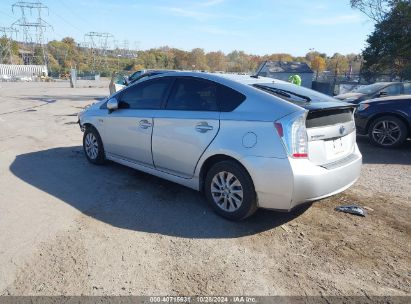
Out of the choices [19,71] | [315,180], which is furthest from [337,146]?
[19,71]

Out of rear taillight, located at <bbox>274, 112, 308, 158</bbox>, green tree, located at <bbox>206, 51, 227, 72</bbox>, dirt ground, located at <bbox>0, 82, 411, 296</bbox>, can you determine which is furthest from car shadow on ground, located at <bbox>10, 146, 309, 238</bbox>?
green tree, located at <bbox>206, 51, 227, 72</bbox>

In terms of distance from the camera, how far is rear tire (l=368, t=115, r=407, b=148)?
7.81 m

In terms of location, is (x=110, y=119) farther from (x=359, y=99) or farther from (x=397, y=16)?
(x=397, y=16)

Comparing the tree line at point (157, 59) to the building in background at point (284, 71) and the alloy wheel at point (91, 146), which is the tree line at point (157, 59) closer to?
the building in background at point (284, 71)

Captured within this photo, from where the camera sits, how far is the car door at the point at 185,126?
4.12m

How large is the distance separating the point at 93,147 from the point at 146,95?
1689 millimetres

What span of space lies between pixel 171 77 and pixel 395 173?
428cm

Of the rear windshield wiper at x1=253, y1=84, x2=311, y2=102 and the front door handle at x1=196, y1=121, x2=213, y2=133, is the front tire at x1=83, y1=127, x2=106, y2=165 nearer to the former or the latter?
the front door handle at x1=196, y1=121, x2=213, y2=133

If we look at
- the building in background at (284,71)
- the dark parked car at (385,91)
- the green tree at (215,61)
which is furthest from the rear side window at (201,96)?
the green tree at (215,61)

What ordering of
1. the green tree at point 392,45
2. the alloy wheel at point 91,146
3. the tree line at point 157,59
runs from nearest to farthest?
the alloy wheel at point 91,146, the green tree at point 392,45, the tree line at point 157,59

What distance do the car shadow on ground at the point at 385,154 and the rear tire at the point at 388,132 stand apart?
161 mm

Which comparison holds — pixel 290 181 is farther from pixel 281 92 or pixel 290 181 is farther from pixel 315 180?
pixel 281 92

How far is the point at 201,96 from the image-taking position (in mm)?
4328

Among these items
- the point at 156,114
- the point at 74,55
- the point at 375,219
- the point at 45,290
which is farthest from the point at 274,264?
the point at 74,55
